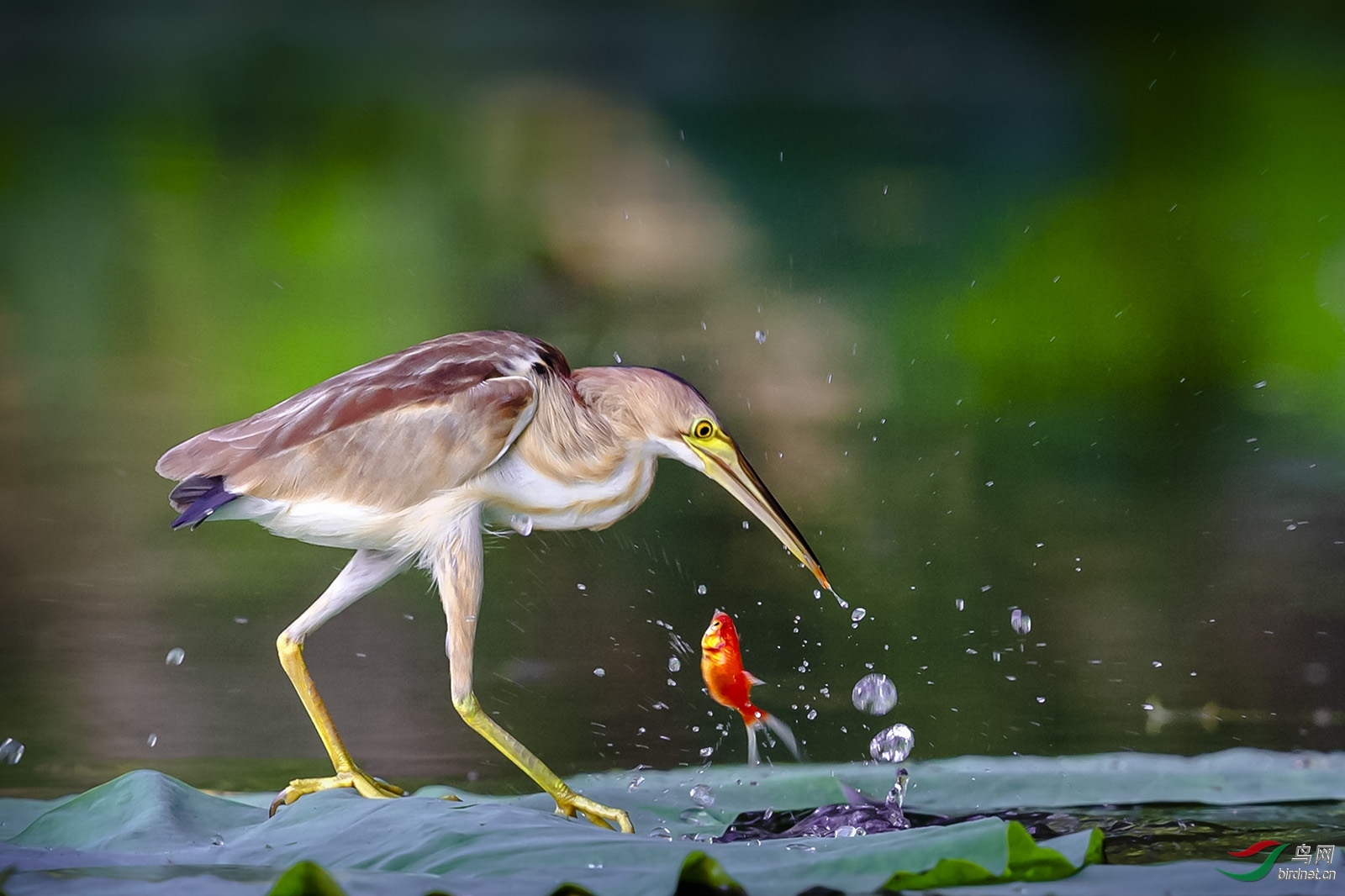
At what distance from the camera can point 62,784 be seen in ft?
8.77

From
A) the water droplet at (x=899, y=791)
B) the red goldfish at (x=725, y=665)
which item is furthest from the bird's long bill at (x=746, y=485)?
the water droplet at (x=899, y=791)

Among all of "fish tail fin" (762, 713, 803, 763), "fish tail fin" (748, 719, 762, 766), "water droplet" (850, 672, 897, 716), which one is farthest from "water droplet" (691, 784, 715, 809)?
"fish tail fin" (762, 713, 803, 763)

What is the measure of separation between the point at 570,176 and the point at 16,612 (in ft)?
4.85

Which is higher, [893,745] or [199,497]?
[199,497]

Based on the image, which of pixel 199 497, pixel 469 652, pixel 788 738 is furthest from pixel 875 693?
pixel 199 497

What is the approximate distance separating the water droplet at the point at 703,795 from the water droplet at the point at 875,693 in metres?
0.35

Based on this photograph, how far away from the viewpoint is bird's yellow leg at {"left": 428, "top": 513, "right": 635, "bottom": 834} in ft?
6.00

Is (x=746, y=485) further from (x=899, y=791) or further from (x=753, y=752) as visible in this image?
(x=753, y=752)

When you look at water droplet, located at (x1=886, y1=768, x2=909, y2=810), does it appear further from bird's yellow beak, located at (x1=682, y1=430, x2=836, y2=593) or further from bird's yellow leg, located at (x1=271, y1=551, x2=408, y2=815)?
bird's yellow leg, located at (x1=271, y1=551, x2=408, y2=815)

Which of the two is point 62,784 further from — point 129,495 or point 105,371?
point 105,371

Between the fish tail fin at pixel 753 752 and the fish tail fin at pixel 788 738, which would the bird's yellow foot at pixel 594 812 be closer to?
the fish tail fin at pixel 753 752

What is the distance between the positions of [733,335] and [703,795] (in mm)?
1100

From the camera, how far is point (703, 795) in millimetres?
2143

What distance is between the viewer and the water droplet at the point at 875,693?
97.6 inches
